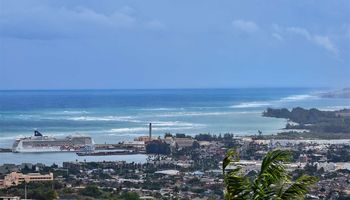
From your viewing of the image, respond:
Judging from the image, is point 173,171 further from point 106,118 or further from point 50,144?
point 106,118

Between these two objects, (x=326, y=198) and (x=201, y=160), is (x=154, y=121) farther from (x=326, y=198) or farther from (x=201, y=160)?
(x=326, y=198)

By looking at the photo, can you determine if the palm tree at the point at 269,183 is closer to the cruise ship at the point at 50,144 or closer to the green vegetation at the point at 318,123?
the cruise ship at the point at 50,144

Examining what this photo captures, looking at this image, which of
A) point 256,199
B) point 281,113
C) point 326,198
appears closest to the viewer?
point 256,199

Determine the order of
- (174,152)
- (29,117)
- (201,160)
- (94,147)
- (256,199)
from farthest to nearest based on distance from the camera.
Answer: (29,117), (94,147), (174,152), (201,160), (256,199)

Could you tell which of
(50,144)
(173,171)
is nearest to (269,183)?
(173,171)

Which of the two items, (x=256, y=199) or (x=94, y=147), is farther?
(x=94, y=147)

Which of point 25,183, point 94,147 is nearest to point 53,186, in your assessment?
point 25,183

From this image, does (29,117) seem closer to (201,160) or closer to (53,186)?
(201,160)

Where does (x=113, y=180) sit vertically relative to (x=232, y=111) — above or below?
below
